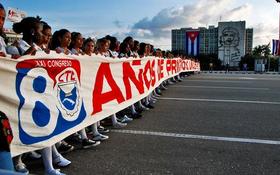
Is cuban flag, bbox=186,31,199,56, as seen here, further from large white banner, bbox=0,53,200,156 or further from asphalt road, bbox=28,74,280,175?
large white banner, bbox=0,53,200,156

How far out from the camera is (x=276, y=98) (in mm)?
11109

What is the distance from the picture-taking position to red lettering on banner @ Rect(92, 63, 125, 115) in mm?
5406

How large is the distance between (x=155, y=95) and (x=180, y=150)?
21.2 ft

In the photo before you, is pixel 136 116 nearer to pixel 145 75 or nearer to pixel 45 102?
pixel 145 75

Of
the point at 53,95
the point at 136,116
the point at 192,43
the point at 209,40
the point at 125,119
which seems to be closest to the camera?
the point at 53,95

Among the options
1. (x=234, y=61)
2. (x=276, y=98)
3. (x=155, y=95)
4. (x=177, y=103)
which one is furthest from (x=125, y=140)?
(x=234, y=61)

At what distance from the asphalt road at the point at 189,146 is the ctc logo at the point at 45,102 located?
0.53m

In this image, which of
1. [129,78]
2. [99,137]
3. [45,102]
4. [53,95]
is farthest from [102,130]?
[45,102]

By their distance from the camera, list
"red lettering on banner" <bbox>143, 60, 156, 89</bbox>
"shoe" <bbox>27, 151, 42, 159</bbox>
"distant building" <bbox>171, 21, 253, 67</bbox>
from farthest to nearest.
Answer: "distant building" <bbox>171, 21, 253, 67</bbox> → "red lettering on banner" <bbox>143, 60, 156, 89</bbox> → "shoe" <bbox>27, 151, 42, 159</bbox>

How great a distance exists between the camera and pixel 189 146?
204 inches

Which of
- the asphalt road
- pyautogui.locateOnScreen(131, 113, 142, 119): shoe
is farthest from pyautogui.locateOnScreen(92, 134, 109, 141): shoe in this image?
pyautogui.locateOnScreen(131, 113, 142, 119): shoe

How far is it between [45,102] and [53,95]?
6.8 inches

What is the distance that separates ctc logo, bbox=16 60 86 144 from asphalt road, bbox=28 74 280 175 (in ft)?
1.73

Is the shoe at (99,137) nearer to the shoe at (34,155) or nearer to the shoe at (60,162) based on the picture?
the shoe at (34,155)
